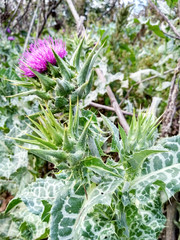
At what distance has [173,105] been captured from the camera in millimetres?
1366

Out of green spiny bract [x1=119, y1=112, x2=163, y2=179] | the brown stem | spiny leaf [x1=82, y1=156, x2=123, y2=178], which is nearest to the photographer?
spiny leaf [x1=82, y1=156, x2=123, y2=178]

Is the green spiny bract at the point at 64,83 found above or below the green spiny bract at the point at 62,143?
above

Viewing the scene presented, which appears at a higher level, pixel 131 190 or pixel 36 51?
pixel 36 51

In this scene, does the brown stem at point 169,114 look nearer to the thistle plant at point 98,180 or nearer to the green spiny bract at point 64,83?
the thistle plant at point 98,180

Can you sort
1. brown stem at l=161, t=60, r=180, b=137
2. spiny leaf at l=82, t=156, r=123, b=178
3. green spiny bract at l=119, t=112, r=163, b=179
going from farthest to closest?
brown stem at l=161, t=60, r=180, b=137, green spiny bract at l=119, t=112, r=163, b=179, spiny leaf at l=82, t=156, r=123, b=178

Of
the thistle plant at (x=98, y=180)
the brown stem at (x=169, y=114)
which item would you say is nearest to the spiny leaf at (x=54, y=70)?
the thistle plant at (x=98, y=180)

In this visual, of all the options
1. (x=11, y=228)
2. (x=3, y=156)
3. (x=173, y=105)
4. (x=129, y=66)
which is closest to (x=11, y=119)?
(x=3, y=156)

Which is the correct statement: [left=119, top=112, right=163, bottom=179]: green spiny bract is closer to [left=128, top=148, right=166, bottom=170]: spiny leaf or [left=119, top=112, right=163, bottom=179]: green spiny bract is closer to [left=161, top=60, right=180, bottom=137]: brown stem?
[left=128, top=148, right=166, bottom=170]: spiny leaf

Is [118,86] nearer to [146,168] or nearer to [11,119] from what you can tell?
[11,119]

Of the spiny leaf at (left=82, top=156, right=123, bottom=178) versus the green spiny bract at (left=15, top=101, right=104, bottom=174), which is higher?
the green spiny bract at (left=15, top=101, right=104, bottom=174)

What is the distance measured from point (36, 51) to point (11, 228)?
1.13 metres

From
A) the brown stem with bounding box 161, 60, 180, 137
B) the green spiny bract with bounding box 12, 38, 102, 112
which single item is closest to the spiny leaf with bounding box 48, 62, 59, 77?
the green spiny bract with bounding box 12, 38, 102, 112

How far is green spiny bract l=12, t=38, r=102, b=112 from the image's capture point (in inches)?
32.9

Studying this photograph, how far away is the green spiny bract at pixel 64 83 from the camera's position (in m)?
0.83
